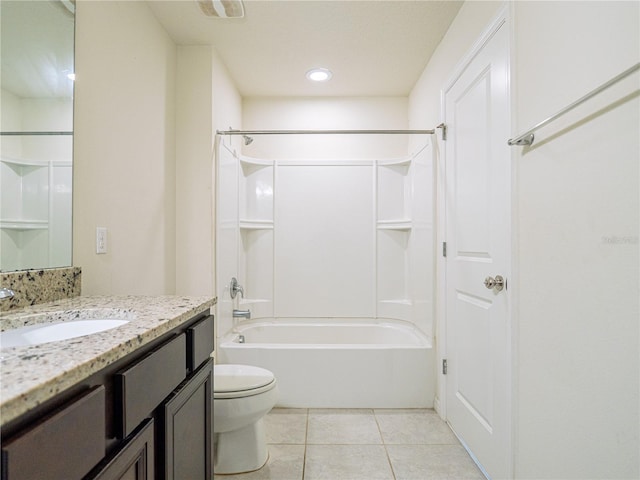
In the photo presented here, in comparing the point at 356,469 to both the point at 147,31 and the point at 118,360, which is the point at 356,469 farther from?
the point at 147,31

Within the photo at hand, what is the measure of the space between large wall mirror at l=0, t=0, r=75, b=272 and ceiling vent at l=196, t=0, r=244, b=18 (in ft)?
2.11

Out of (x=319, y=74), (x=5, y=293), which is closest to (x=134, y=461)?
(x=5, y=293)

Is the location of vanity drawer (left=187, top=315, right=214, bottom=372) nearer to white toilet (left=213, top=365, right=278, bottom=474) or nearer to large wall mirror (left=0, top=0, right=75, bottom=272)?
white toilet (left=213, top=365, right=278, bottom=474)

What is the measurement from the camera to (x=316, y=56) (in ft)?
8.17

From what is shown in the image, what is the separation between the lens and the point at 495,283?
1.49 meters

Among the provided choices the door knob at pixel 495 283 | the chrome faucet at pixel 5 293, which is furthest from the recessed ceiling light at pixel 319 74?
Result: the chrome faucet at pixel 5 293

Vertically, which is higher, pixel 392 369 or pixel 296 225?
pixel 296 225

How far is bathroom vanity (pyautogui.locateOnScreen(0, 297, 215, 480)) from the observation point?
506 millimetres

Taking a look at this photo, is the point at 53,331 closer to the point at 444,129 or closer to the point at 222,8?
the point at 222,8

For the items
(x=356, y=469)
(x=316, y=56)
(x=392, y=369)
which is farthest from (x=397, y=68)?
(x=356, y=469)

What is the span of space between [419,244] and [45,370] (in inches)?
95.2

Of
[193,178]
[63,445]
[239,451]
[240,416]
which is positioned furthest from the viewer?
[193,178]

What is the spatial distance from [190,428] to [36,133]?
112cm

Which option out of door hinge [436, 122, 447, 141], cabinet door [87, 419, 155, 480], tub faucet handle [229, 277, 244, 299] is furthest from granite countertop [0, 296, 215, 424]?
door hinge [436, 122, 447, 141]
